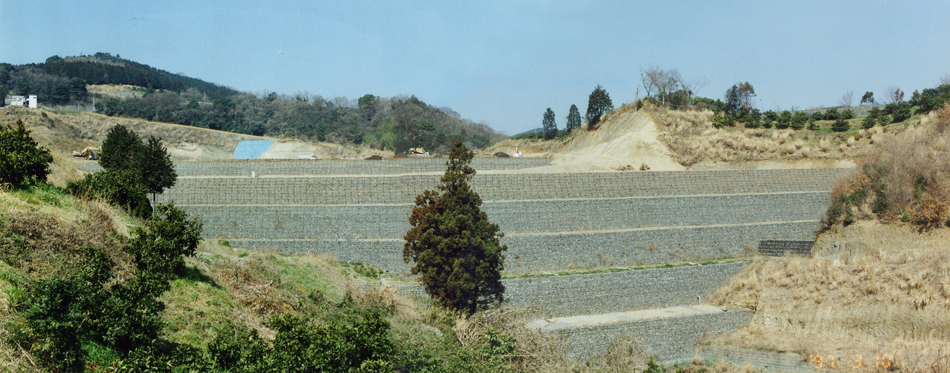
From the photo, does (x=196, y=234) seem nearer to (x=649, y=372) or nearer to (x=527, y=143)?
(x=649, y=372)

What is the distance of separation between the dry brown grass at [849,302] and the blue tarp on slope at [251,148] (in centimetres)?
3125

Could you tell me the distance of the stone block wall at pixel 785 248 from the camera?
26641mm

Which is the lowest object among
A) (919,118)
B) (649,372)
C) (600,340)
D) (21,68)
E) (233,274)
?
(600,340)

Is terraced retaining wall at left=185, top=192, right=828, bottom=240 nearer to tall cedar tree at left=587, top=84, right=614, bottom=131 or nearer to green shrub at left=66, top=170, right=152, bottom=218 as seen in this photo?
green shrub at left=66, top=170, right=152, bottom=218

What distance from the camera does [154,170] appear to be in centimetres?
2145

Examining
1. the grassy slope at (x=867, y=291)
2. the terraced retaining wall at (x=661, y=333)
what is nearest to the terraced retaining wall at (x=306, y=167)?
the terraced retaining wall at (x=661, y=333)

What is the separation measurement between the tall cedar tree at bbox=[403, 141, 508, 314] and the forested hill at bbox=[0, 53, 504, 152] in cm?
2761

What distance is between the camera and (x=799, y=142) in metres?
37.0

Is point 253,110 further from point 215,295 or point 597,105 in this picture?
point 215,295

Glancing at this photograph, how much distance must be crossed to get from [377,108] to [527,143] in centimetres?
2614

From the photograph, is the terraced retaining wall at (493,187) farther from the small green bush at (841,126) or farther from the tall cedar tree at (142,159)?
the small green bush at (841,126)

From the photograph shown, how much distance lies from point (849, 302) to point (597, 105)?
2811cm

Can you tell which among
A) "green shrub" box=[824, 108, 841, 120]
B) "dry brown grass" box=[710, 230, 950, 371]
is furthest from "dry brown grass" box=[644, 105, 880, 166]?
"dry brown grass" box=[710, 230, 950, 371]

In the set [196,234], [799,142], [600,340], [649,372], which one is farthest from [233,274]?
[799,142]
